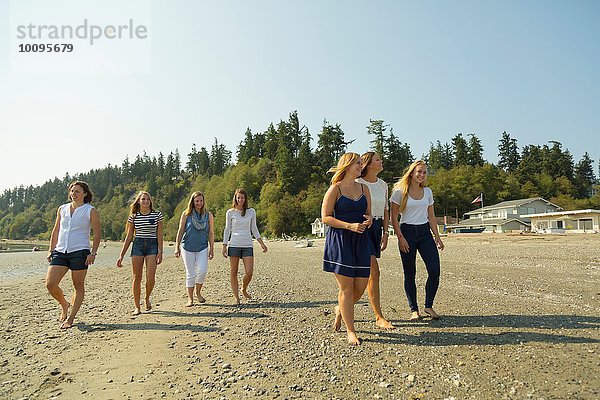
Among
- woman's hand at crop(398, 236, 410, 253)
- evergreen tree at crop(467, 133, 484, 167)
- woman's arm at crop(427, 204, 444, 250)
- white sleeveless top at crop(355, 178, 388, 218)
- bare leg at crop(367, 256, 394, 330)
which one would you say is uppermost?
evergreen tree at crop(467, 133, 484, 167)

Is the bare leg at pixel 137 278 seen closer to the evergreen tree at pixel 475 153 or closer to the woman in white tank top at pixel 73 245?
the woman in white tank top at pixel 73 245

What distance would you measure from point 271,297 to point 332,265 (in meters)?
4.09

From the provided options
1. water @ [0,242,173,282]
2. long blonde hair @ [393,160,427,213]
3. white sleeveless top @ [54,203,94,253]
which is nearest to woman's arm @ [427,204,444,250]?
long blonde hair @ [393,160,427,213]

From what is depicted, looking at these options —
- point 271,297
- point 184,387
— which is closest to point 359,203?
point 184,387

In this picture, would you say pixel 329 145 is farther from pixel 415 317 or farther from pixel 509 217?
pixel 415 317

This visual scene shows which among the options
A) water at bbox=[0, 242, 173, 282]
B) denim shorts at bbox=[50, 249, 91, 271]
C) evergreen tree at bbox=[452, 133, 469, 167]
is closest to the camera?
denim shorts at bbox=[50, 249, 91, 271]

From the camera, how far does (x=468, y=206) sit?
84.2 meters

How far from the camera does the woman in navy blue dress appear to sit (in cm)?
452

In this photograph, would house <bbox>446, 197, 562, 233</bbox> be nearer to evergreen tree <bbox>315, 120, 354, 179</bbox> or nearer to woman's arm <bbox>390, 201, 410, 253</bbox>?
evergreen tree <bbox>315, 120, 354, 179</bbox>

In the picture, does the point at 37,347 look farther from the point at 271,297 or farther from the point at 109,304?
the point at 271,297

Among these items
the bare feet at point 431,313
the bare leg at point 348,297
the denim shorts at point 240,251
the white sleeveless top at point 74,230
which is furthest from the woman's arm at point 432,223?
the white sleeveless top at point 74,230

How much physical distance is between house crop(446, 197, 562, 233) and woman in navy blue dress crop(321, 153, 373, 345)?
6551cm

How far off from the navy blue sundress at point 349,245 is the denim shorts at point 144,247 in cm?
373

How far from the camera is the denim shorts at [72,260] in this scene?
231 inches
